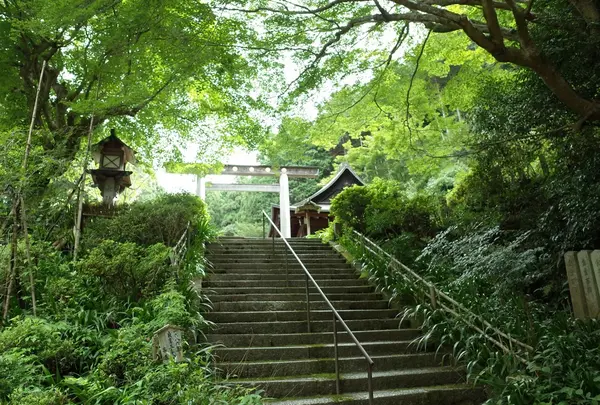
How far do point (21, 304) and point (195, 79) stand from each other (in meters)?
4.66

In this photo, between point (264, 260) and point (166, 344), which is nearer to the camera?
point (166, 344)

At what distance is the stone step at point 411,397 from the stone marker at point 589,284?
1.53 meters

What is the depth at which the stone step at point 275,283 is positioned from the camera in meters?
7.79

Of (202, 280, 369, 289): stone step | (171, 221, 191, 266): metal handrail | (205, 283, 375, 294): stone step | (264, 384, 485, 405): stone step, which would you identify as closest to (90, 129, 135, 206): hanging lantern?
(171, 221, 191, 266): metal handrail

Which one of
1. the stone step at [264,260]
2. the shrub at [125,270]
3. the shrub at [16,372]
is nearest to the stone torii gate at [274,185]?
the stone step at [264,260]

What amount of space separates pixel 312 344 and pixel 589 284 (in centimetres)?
343

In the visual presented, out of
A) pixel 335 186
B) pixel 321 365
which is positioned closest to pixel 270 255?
pixel 321 365

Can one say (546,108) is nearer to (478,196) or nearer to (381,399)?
(478,196)

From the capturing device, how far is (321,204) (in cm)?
1961

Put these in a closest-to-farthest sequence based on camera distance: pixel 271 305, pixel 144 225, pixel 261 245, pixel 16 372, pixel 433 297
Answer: pixel 16 372, pixel 433 297, pixel 271 305, pixel 144 225, pixel 261 245

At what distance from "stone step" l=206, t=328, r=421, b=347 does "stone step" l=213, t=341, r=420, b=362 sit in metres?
0.24

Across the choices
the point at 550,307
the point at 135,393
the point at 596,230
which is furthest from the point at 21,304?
the point at 596,230

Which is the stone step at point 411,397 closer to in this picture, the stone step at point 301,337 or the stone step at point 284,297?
the stone step at point 301,337

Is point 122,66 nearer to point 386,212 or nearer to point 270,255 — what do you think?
point 270,255
